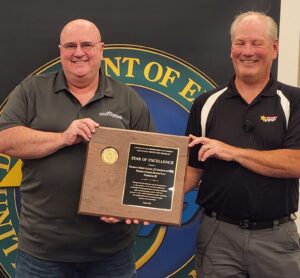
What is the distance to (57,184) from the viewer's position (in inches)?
65.6

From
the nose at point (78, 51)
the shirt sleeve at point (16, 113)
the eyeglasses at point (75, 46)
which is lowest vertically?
the shirt sleeve at point (16, 113)

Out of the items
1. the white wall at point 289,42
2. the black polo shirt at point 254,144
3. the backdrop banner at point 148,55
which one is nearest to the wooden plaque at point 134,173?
the black polo shirt at point 254,144

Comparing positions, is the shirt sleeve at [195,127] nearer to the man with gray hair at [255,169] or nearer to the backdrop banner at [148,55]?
the man with gray hair at [255,169]

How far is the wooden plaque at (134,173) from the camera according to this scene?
63.8 inches

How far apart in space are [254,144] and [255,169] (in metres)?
0.12

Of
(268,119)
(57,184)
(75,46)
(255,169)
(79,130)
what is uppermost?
(75,46)

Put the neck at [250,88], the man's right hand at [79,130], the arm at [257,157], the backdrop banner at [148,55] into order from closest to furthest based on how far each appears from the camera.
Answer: the man's right hand at [79,130]
the arm at [257,157]
the neck at [250,88]
the backdrop banner at [148,55]

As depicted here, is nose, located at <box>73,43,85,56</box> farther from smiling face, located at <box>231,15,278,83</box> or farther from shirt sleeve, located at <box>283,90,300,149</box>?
shirt sleeve, located at <box>283,90,300,149</box>

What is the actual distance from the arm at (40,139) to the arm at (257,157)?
1.44ft

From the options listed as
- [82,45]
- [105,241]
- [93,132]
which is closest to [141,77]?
[82,45]

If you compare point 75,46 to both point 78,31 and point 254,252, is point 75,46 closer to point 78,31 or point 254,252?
point 78,31

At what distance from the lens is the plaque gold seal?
163 cm

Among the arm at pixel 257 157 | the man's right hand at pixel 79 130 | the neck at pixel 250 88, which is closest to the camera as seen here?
the man's right hand at pixel 79 130

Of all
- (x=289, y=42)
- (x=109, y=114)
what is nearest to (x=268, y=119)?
(x=109, y=114)
